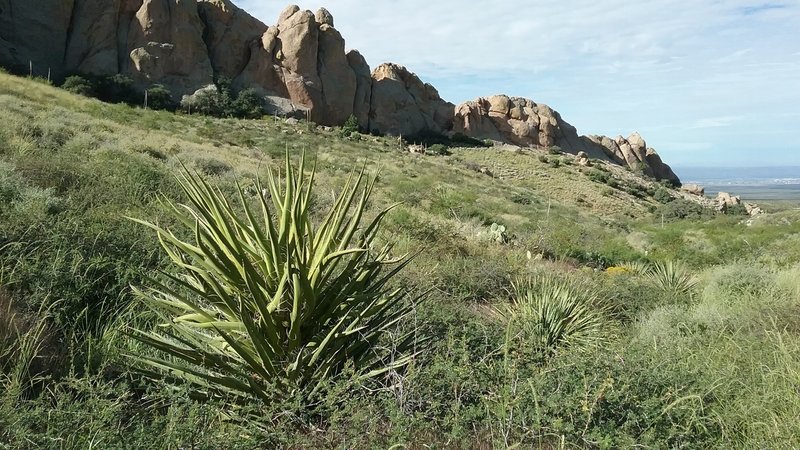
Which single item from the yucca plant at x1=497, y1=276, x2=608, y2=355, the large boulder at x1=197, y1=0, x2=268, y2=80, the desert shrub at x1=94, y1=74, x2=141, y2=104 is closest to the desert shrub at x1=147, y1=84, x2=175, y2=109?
the desert shrub at x1=94, y1=74, x2=141, y2=104

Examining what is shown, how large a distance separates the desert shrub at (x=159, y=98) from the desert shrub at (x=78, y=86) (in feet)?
13.0

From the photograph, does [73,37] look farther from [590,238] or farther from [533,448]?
[533,448]

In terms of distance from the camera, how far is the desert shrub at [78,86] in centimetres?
3712

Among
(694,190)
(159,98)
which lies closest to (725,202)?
(694,190)

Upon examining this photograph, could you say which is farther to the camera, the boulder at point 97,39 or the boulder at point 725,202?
the boulder at point 725,202

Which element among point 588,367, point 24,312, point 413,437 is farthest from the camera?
point 24,312

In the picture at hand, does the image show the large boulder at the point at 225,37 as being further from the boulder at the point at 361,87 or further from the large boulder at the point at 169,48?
the boulder at the point at 361,87

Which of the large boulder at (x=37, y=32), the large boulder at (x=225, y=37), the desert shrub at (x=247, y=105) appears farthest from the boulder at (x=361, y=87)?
A: the large boulder at (x=37, y=32)

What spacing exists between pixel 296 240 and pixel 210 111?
4463 cm

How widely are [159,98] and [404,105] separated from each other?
29.4 metres

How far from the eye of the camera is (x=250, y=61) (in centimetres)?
5450

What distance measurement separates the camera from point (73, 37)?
146 ft

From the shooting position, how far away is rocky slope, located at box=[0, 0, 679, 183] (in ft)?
142

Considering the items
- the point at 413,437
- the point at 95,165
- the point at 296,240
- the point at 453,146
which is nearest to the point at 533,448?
the point at 413,437
